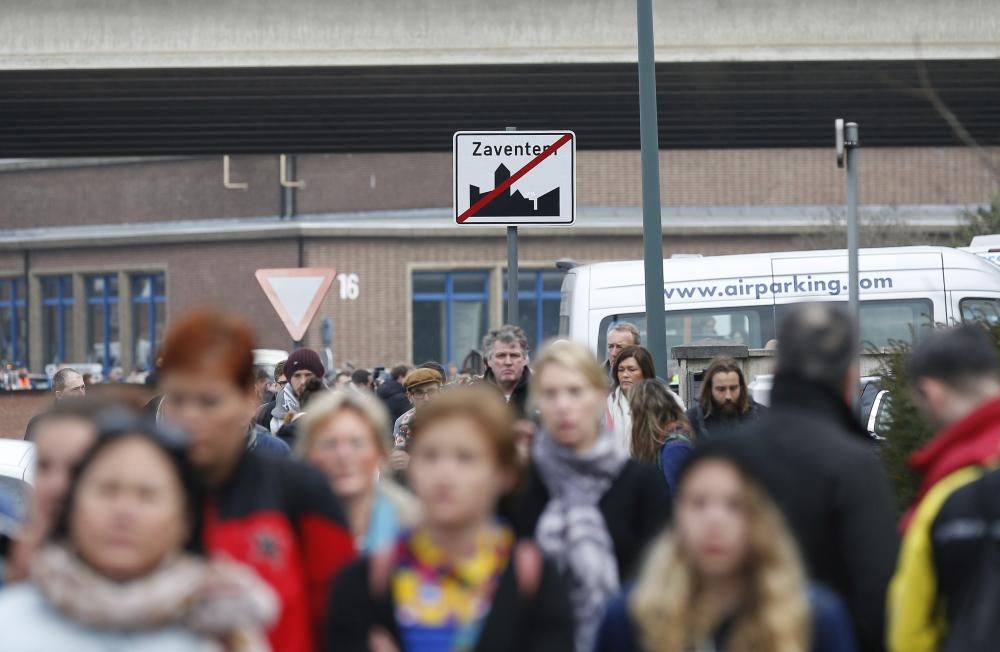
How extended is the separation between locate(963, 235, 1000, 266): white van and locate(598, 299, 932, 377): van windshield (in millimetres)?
1980

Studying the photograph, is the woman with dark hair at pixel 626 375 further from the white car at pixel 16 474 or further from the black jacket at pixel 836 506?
the black jacket at pixel 836 506

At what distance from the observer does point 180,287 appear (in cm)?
5266

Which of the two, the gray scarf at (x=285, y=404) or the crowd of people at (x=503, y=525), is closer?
the crowd of people at (x=503, y=525)

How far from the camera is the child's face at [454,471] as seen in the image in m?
4.08

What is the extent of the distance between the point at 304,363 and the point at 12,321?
4688cm

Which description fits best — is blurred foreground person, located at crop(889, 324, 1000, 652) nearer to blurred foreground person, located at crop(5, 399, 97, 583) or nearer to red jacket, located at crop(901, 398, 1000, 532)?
red jacket, located at crop(901, 398, 1000, 532)

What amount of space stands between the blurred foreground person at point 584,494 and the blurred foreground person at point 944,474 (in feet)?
2.39

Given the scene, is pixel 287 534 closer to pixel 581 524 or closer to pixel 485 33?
pixel 581 524

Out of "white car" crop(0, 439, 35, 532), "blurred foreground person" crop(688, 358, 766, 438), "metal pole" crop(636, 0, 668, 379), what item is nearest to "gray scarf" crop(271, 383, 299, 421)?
"metal pole" crop(636, 0, 668, 379)

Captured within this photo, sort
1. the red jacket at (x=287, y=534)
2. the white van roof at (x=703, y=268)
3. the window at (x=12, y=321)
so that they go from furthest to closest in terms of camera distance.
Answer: the window at (x=12, y=321) < the white van roof at (x=703, y=268) < the red jacket at (x=287, y=534)

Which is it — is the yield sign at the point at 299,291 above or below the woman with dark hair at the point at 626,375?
above

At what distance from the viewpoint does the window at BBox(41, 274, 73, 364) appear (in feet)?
184

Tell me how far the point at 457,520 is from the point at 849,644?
86 centimetres

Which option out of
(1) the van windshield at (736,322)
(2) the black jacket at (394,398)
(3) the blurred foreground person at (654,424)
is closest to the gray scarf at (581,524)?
(3) the blurred foreground person at (654,424)
